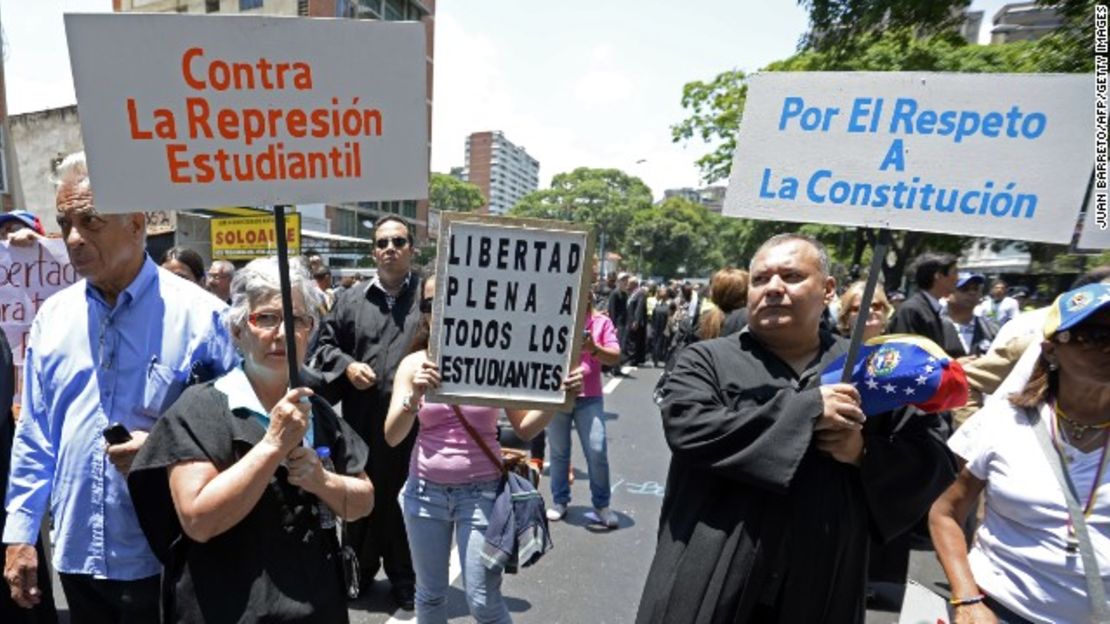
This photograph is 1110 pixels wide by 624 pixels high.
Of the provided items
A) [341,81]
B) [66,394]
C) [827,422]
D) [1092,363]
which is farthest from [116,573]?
[1092,363]

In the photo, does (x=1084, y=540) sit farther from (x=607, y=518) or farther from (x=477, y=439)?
(x=607, y=518)

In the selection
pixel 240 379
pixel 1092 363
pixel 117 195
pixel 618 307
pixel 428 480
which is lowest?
pixel 618 307

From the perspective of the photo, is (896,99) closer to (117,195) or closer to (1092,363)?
(1092,363)

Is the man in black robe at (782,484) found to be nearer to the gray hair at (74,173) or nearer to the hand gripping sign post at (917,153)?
the hand gripping sign post at (917,153)

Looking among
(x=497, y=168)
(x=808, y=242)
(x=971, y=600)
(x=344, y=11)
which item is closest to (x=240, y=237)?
(x=808, y=242)

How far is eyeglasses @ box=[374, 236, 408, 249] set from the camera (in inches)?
156

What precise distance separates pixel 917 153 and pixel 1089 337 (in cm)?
72

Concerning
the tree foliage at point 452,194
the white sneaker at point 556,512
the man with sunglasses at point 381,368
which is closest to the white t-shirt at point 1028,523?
the man with sunglasses at point 381,368

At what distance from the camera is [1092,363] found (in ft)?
6.16

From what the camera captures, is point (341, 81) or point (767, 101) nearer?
point (341, 81)

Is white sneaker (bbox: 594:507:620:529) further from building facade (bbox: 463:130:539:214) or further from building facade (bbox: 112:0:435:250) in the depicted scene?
building facade (bbox: 463:130:539:214)

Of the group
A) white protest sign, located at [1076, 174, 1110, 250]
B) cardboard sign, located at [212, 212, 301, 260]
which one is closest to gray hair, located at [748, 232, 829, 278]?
white protest sign, located at [1076, 174, 1110, 250]

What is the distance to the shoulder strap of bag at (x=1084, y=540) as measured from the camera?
5.99ft

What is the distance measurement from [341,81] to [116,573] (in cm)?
164
